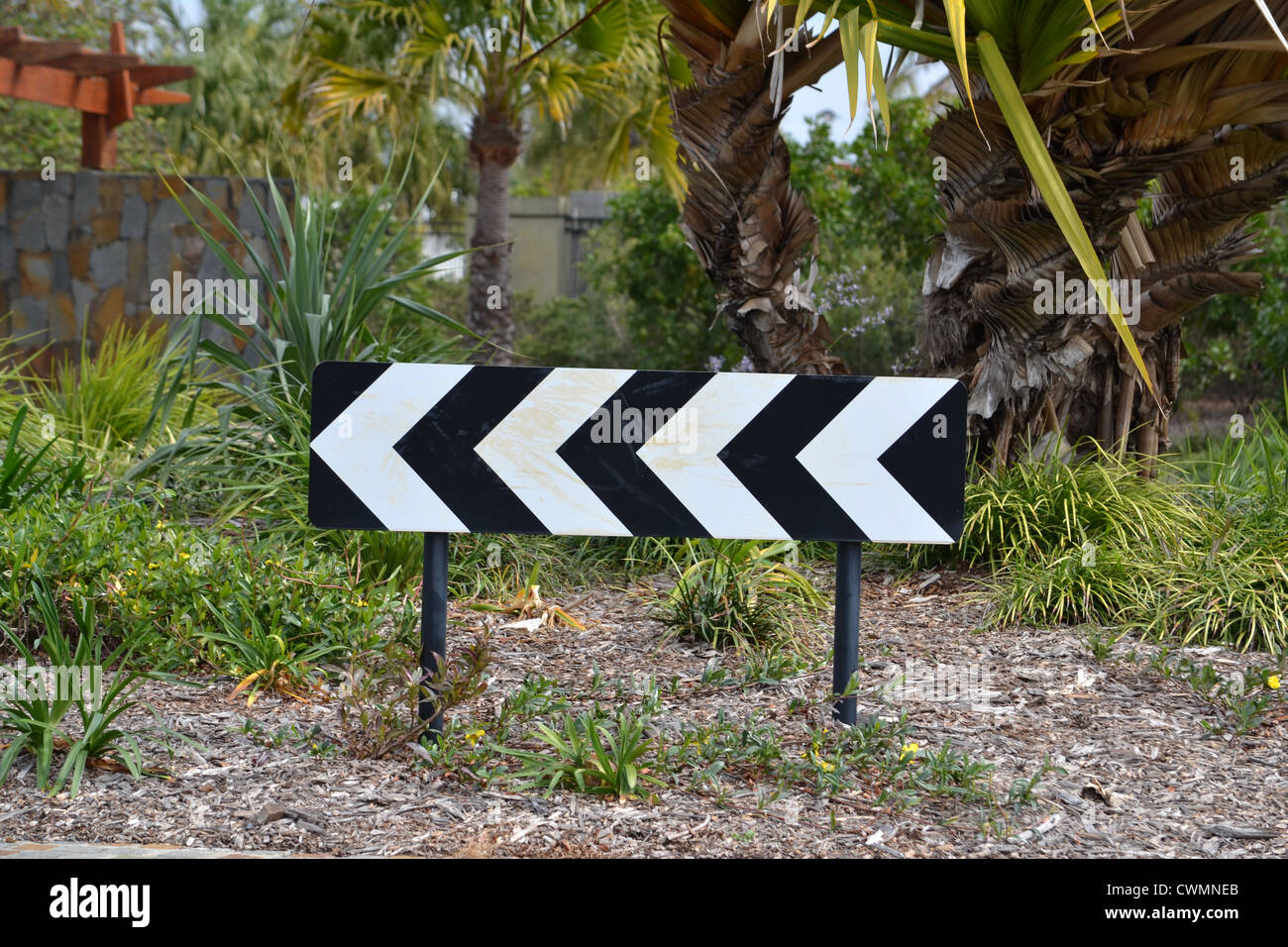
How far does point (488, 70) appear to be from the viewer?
11047 mm

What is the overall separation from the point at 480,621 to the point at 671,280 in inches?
274

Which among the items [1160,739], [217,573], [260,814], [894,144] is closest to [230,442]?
[217,573]

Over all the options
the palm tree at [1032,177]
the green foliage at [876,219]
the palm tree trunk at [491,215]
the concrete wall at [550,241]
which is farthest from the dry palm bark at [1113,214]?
the concrete wall at [550,241]

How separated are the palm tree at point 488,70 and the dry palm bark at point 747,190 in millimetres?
4620

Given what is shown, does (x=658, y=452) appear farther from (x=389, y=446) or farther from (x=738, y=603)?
(x=738, y=603)

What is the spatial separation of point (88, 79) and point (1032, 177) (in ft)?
27.5

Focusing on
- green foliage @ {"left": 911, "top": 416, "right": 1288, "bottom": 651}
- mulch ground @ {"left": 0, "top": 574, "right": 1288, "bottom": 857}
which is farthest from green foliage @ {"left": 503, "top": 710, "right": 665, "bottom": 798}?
green foliage @ {"left": 911, "top": 416, "right": 1288, "bottom": 651}

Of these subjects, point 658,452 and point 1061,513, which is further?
point 1061,513

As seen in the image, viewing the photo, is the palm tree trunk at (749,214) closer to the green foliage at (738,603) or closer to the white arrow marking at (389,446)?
the green foliage at (738,603)

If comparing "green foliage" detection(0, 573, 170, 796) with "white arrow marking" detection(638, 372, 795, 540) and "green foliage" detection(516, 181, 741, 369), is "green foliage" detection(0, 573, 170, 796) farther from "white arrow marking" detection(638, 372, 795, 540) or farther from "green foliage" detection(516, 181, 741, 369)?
"green foliage" detection(516, 181, 741, 369)

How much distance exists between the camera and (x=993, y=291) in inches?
189

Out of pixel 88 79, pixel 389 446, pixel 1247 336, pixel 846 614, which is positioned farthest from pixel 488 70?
pixel 846 614

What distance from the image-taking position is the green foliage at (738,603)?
3971mm

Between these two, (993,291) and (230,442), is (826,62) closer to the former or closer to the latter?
(993,291)
